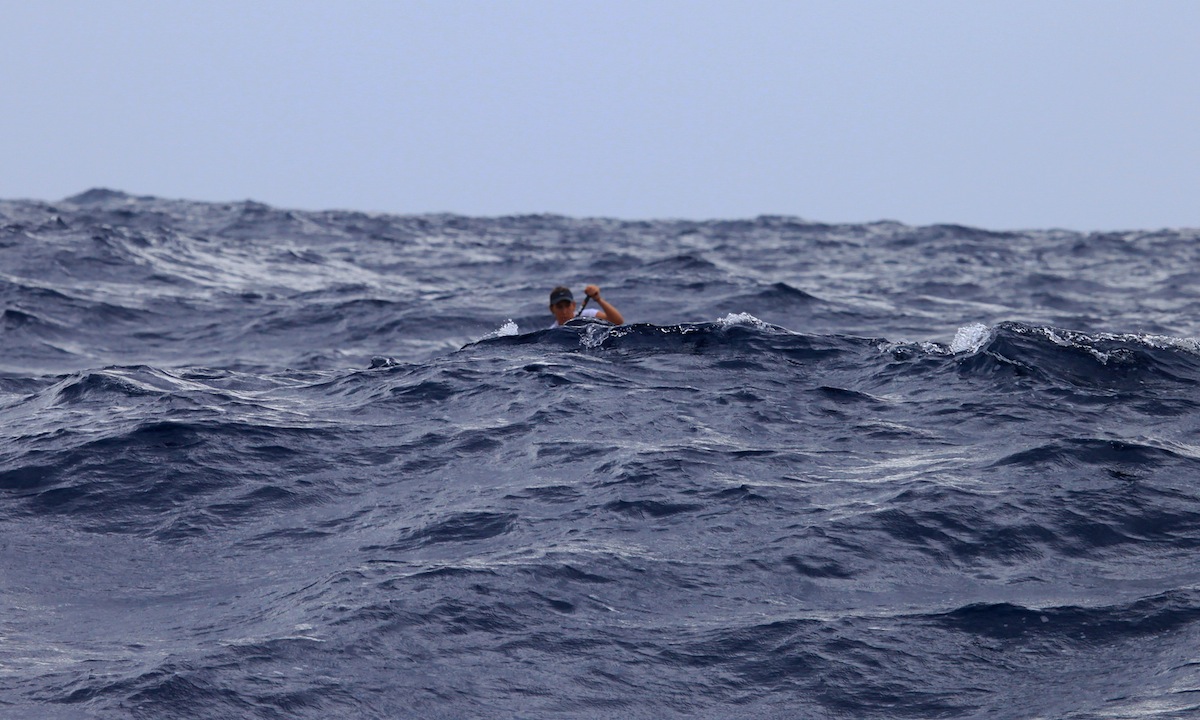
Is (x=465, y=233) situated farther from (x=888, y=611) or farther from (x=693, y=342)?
(x=888, y=611)

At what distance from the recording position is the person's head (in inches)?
535

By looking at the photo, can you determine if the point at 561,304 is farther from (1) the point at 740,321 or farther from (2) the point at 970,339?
(2) the point at 970,339

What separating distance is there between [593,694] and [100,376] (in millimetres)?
A: 7821

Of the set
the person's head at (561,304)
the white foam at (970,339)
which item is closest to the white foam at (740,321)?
the person's head at (561,304)

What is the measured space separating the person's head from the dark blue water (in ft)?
2.19

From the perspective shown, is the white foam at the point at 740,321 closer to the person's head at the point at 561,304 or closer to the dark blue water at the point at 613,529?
the dark blue water at the point at 613,529

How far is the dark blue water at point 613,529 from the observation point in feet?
18.9

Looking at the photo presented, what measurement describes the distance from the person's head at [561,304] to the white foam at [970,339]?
4.35m

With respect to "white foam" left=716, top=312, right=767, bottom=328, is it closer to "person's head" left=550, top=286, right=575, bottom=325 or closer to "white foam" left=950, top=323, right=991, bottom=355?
"person's head" left=550, top=286, right=575, bottom=325

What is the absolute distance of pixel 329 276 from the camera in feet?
81.3

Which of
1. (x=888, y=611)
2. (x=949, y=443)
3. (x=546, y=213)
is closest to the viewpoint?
(x=888, y=611)

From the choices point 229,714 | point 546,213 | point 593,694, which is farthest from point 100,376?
point 546,213

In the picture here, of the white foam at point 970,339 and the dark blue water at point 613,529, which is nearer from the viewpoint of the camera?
the dark blue water at point 613,529

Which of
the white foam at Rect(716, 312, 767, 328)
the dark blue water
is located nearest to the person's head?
the dark blue water
